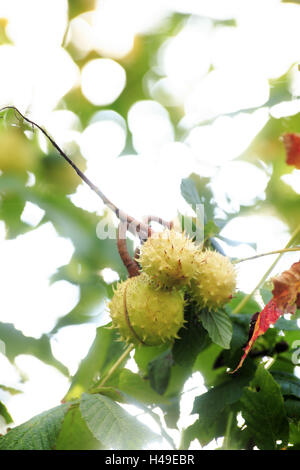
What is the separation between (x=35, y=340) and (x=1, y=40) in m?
1.40

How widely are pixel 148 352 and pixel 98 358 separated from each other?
17 centimetres

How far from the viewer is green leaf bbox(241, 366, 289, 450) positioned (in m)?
1.15

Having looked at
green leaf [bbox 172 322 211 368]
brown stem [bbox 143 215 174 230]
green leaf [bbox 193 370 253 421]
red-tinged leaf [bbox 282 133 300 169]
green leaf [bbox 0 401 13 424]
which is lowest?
green leaf [bbox 193 370 253 421]

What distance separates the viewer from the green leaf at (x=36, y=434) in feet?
3.64

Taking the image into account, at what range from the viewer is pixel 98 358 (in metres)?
1.66

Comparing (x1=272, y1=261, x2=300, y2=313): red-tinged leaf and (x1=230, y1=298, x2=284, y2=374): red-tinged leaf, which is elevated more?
(x1=272, y1=261, x2=300, y2=313): red-tinged leaf

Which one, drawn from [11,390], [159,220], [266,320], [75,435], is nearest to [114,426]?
[75,435]

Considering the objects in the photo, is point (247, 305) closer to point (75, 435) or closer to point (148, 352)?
point (148, 352)

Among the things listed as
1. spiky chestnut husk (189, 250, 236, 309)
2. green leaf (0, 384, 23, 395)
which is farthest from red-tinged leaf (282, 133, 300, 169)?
green leaf (0, 384, 23, 395)

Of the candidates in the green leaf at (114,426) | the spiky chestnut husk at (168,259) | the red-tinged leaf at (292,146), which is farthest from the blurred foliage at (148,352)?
the red-tinged leaf at (292,146)

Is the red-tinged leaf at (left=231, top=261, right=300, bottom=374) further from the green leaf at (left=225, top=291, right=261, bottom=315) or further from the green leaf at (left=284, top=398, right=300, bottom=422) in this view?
the green leaf at (left=225, top=291, right=261, bottom=315)

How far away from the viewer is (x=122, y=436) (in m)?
1.05

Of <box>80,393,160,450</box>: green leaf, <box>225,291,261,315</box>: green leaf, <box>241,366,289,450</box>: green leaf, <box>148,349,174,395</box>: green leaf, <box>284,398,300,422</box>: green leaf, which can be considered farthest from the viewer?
<box>225,291,261,315</box>: green leaf
